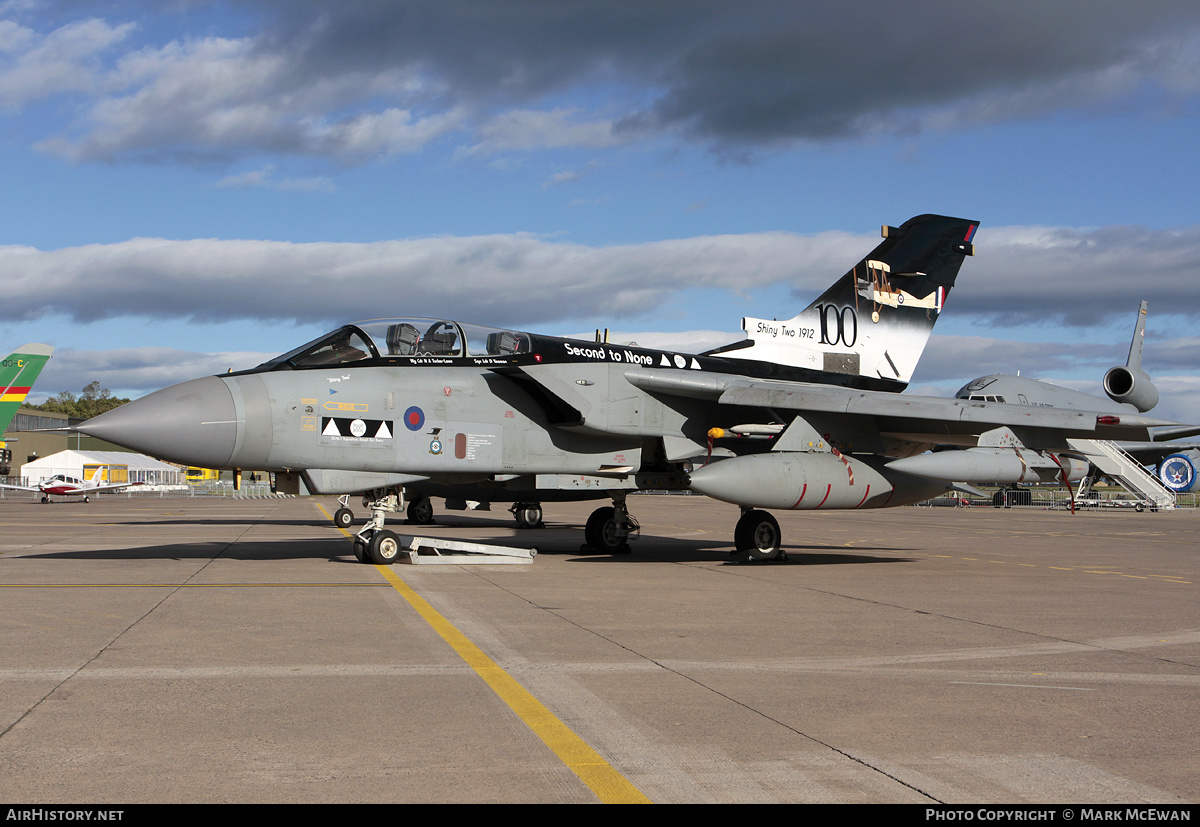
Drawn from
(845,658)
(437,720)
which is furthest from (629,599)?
(437,720)

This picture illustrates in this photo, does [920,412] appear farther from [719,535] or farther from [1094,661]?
[719,535]

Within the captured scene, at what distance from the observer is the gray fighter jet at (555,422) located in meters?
11.4

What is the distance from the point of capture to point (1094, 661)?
21.9 ft

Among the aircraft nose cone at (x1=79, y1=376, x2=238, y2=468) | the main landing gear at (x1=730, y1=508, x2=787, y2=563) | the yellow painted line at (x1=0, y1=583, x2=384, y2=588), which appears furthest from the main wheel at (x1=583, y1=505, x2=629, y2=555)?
the aircraft nose cone at (x1=79, y1=376, x2=238, y2=468)

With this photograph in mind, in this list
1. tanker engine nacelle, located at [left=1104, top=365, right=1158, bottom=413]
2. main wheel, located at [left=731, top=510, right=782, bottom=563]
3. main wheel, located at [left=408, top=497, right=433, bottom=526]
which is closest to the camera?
main wheel, located at [left=731, top=510, right=782, bottom=563]

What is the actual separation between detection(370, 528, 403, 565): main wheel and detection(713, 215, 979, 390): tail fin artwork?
736 centimetres

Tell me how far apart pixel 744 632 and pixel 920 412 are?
21.9ft

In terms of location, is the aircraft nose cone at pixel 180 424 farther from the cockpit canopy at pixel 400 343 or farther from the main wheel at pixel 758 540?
the main wheel at pixel 758 540

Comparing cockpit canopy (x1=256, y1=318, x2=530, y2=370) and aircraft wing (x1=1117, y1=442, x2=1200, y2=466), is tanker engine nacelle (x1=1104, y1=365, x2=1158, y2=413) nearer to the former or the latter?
aircraft wing (x1=1117, y1=442, x2=1200, y2=466)

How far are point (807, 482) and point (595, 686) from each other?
26.1ft

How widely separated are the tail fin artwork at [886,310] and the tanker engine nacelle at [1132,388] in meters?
25.1

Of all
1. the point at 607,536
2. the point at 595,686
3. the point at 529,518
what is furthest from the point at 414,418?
the point at 529,518

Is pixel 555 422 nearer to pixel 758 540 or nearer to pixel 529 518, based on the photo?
pixel 758 540

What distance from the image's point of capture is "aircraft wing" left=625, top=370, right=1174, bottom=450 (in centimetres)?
1322
